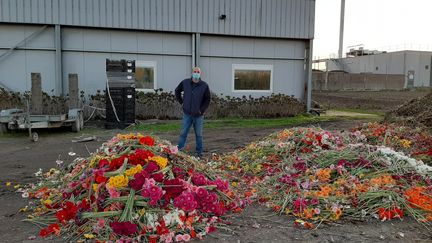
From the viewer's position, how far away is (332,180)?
17.9 feet

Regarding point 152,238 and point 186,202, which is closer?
point 152,238

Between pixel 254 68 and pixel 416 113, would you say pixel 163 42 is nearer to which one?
pixel 254 68

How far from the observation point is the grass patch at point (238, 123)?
12016mm

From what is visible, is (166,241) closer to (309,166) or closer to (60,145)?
(309,166)

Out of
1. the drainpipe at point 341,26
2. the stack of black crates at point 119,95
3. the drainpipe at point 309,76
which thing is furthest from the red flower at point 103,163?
the drainpipe at point 341,26

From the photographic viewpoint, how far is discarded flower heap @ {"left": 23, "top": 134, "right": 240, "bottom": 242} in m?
4.09

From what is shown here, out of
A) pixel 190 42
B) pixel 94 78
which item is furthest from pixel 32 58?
pixel 190 42

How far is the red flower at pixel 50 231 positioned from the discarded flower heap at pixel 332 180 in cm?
234

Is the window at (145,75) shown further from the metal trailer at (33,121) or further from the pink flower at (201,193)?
the pink flower at (201,193)

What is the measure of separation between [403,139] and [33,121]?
8.41 m

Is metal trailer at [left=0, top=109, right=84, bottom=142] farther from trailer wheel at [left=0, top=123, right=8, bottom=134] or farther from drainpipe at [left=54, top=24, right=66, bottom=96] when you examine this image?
drainpipe at [left=54, top=24, right=66, bottom=96]

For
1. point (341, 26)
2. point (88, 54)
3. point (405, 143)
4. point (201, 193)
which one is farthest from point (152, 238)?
point (341, 26)

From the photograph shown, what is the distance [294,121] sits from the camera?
14.0 meters

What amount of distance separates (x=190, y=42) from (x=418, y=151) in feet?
31.9
